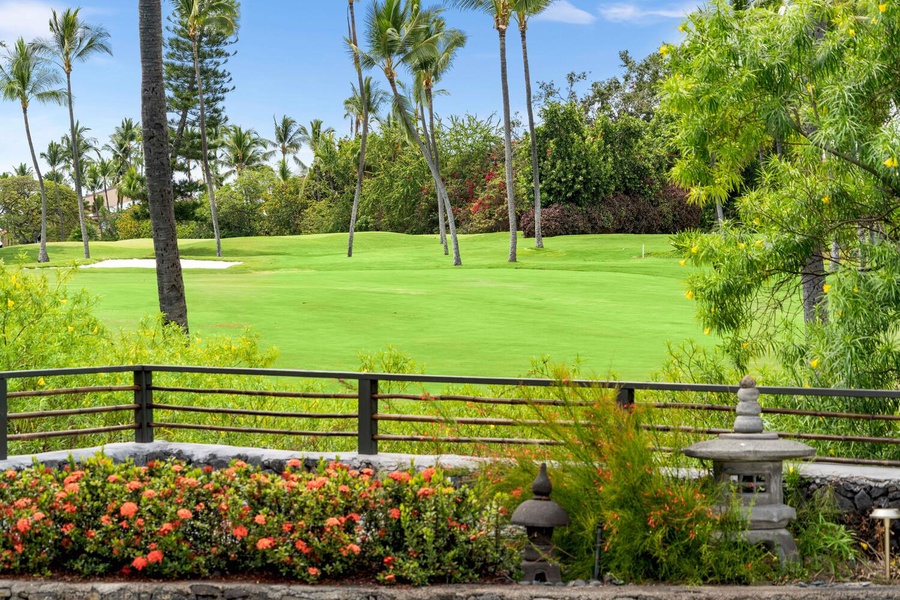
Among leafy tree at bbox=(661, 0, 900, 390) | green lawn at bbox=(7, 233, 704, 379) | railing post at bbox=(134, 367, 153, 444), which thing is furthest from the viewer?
green lawn at bbox=(7, 233, 704, 379)

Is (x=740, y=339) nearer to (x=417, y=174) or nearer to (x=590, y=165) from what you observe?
(x=590, y=165)

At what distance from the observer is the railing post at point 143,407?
33.3 ft

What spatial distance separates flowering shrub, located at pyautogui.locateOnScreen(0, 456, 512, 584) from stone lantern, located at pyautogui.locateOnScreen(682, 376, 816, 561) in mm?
1744

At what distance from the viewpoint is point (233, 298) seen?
24.8 m

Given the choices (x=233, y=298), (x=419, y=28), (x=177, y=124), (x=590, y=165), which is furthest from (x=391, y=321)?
(x=177, y=124)

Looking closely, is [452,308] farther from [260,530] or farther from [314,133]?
[314,133]

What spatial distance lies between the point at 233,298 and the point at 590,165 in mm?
29436

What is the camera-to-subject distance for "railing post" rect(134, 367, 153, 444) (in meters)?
10.2

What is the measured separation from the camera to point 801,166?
488 inches

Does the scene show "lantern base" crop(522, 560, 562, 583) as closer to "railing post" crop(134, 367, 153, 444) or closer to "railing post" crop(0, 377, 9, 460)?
"railing post" crop(134, 367, 153, 444)

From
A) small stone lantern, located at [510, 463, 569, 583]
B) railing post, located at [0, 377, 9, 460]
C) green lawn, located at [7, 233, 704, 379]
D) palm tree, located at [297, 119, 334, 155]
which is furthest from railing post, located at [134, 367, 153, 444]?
palm tree, located at [297, 119, 334, 155]

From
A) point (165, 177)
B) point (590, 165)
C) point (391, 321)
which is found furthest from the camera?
point (590, 165)

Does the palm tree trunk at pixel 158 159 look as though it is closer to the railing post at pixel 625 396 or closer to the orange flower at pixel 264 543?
the railing post at pixel 625 396

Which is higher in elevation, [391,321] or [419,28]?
[419,28]
